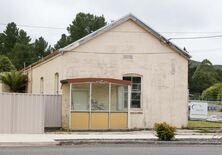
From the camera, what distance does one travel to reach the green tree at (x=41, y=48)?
84500mm

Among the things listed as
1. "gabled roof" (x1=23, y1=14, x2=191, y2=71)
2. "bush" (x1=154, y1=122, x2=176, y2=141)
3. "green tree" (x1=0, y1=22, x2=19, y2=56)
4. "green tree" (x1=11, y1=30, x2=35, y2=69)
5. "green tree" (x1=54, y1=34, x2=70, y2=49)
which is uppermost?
"green tree" (x1=0, y1=22, x2=19, y2=56)

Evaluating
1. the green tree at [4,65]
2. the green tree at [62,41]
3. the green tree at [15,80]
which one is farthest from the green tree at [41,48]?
the green tree at [15,80]

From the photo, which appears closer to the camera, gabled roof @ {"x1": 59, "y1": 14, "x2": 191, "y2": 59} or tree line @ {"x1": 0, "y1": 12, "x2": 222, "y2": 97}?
gabled roof @ {"x1": 59, "y1": 14, "x2": 191, "y2": 59}

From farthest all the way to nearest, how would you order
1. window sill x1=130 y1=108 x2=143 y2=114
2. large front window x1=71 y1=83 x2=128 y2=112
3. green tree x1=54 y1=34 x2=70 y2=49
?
green tree x1=54 y1=34 x2=70 y2=49 < window sill x1=130 y1=108 x2=143 y2=114 < large front window x1=71 y1=83 x2=128 y2=112

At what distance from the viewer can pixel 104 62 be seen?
32.6 metres

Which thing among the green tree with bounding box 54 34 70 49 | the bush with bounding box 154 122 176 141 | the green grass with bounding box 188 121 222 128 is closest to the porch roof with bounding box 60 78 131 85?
the green grass with bounding box 188 121 222 128

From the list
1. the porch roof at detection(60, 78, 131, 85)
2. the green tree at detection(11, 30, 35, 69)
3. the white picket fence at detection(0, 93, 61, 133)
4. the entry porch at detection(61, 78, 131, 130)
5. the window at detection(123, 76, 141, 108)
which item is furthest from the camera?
the green tree at detection(11, 30, 35, 69)

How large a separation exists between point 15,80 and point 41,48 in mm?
44074

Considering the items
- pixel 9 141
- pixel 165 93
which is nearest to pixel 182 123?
pixel 165 93

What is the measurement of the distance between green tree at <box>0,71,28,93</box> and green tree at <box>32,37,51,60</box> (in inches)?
1617

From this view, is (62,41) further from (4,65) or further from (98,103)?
(98,103)

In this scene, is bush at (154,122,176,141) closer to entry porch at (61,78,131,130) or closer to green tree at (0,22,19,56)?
entry porch at (61,78,131,130)

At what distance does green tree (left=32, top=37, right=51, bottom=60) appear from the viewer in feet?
277

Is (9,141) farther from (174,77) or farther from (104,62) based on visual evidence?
(174,77)
